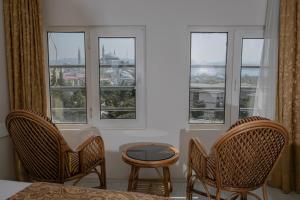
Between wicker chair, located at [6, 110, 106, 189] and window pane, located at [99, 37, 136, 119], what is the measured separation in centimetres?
89

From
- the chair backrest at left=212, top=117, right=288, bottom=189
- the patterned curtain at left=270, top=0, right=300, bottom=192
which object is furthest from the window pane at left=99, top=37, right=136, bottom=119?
the patterned curtain at left=270, top=0, right=300, bottom=192

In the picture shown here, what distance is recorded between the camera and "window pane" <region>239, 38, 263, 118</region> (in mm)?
2941

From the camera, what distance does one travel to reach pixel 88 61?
2973 millimetres

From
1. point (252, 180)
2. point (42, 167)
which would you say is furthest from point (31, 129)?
point (252, 180)

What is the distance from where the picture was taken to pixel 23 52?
8.82 feet

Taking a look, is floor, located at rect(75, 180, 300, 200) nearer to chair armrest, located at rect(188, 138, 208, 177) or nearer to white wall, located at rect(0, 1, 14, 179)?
chair armrest, located at rect(188, 138, 208, 177)

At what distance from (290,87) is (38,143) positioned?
2.45 m

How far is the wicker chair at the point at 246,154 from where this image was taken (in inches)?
71.6

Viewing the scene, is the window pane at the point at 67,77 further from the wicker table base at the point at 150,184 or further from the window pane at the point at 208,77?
the window pane at the point at 208,77

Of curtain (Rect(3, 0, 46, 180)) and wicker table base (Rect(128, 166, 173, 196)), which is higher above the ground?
curtain (Rect(3, 0, 46, 180))

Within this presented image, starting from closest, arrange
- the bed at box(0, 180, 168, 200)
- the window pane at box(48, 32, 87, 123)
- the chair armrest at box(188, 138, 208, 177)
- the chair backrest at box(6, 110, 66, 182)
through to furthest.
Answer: the bed at box(0, 180, 168, 200) < the chair backrest at box(6, 110, 66, 182) < the chair armrest at box(188, 138, 208, 177) < the window pane at box(48, 32, 87, 123)

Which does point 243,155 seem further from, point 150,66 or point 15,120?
point 15,120

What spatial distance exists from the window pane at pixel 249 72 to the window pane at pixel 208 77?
0.22 meters

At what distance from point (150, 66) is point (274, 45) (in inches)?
52.8
